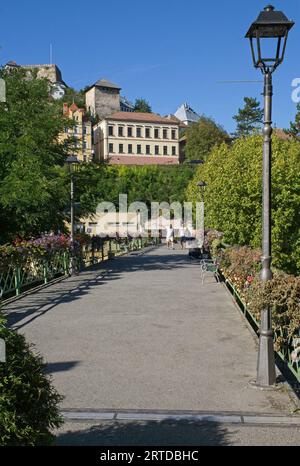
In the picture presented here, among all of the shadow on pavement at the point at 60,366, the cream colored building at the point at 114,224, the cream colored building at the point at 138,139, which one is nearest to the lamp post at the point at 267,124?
the shadow on pavement at the point at 60,366

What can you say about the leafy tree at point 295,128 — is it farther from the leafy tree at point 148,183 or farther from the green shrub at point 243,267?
the green shrub at point 243,267

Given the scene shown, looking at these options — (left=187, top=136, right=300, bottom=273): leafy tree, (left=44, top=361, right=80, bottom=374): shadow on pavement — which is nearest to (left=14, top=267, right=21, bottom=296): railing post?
(left=44, top=361, right=80, bottom=374): shadow on pavement

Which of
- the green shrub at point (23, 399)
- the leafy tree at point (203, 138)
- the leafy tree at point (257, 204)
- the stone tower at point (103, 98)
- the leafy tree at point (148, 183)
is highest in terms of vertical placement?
the stone tower at point (103, 98)

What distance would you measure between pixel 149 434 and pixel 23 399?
1.99 meters

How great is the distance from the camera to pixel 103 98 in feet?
421

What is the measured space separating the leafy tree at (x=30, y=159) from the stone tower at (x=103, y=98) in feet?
350

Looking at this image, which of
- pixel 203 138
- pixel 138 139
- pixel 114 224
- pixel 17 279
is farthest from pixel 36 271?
pixel 138 139

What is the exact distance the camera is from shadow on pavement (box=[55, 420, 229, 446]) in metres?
5.12

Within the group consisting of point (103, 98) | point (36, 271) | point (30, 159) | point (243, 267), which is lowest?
point (36, 271)

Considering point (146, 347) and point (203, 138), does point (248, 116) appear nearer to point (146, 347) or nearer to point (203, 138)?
point (203, 138)

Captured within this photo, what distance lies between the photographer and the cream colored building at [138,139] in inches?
4380

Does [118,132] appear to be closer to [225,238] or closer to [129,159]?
[129,159]

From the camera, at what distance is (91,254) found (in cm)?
2756

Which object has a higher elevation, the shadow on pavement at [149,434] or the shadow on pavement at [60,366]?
the shadow on pavement at [149,434]
